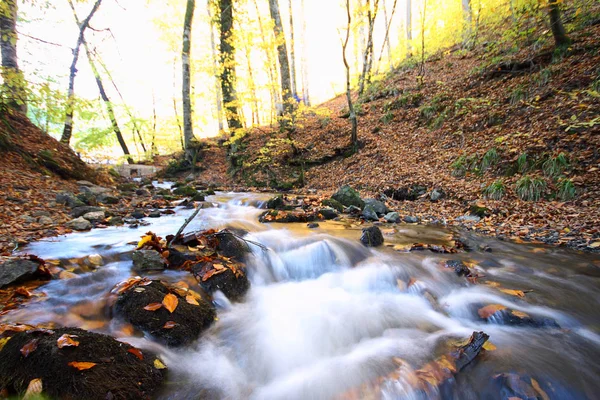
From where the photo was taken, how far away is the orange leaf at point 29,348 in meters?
1.74

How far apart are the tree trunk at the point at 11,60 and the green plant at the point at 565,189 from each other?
954 cm

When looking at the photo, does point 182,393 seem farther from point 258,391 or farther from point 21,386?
point 21,386

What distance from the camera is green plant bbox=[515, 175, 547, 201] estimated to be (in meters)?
5.87

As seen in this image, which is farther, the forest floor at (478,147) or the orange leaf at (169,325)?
the forest floor at (478,147)

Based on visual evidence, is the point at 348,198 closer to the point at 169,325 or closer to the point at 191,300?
the point at 191,300

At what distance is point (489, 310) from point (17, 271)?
5.18 m

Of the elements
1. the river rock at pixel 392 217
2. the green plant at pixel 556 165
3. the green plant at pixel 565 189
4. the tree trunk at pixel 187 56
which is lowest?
the river rock at pixel 392 217

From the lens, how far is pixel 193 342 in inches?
106

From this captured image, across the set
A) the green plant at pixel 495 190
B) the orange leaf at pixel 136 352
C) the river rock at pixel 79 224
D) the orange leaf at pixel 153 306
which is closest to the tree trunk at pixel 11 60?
the river rock at pixel 79 224

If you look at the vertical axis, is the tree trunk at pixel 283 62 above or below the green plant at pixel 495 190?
above

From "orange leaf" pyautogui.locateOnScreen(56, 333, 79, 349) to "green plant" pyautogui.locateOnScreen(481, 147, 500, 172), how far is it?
8.47 m

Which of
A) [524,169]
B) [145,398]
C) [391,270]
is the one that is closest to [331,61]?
[524,169]

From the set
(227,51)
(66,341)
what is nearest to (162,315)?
(66,341)

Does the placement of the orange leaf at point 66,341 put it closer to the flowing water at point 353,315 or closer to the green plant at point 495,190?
the flowing water at point 353,315
